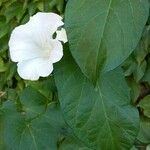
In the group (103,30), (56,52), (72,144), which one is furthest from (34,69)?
(72,144)

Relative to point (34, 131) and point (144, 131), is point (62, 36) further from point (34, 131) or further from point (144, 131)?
point (144, 131)

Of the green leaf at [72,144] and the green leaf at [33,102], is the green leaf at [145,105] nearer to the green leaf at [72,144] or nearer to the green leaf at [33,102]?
the green leaf at [72,144]

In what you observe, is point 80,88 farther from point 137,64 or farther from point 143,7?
point 137,64

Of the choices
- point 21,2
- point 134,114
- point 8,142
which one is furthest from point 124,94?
point 21,2

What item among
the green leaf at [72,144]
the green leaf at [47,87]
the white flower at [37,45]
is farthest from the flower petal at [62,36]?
the green leaf at [72,144]

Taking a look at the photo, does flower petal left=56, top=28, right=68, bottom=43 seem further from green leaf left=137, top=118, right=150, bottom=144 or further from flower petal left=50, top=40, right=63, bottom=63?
green leaf left=137, top=118, right=150, bottom=144

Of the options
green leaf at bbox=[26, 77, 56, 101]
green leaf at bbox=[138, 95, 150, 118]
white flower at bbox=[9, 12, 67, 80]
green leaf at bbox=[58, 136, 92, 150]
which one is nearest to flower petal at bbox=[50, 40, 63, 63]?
white flower at bbox=[9, 12, 67, 80]
